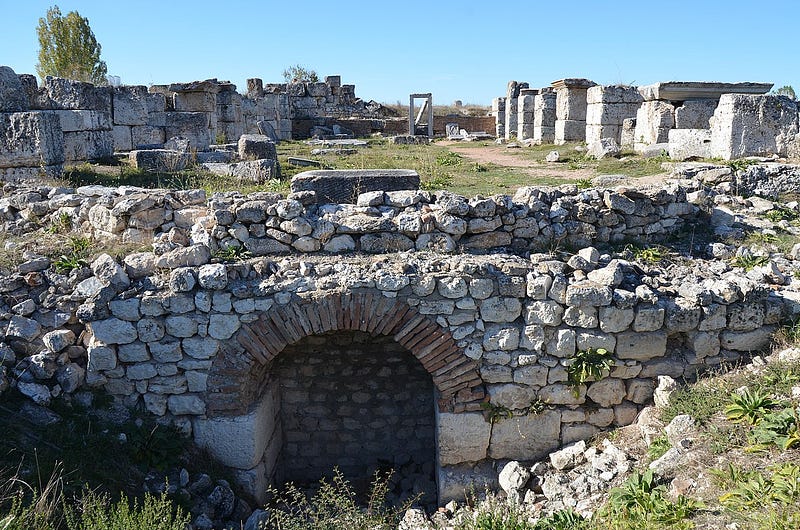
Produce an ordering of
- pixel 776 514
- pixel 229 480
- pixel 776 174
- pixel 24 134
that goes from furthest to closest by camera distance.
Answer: pixel 24 134 → pixel 776 174 → pixel 229 480 → pixel 776 514

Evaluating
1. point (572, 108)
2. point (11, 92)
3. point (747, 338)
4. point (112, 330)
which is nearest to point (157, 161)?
point (11, 92)

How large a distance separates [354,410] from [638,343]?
345cm

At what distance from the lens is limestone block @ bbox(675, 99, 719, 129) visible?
13266 millimetres

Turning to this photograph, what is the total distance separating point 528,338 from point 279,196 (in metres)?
2.85

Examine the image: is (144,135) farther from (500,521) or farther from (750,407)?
(750,407)

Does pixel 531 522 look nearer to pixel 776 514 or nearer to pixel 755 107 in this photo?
pixel 776 514

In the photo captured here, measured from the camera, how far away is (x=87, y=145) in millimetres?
11188

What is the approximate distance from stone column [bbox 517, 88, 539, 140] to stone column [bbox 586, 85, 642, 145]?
7.09m

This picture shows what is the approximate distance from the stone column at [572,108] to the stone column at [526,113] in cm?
420

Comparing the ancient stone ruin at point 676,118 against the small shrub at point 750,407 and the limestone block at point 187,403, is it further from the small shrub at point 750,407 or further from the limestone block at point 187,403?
the limestone block at point 187,403

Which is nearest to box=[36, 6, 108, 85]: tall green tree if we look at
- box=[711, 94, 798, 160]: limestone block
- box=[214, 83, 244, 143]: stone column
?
box=[214, 83, 244, 143]: stone column

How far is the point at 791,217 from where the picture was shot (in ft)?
25.1

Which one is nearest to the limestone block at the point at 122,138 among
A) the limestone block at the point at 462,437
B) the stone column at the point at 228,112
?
the stone column at the point at 228,112

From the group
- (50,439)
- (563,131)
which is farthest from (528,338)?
(563,131)
